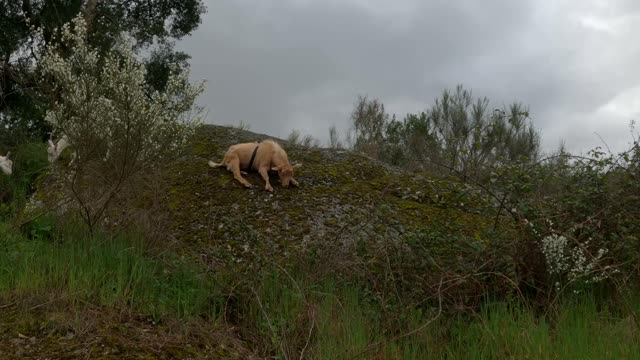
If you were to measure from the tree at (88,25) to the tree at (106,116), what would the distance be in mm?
4737

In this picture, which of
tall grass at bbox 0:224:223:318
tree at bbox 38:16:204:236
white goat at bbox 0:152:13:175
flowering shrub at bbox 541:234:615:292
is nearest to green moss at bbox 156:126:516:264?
tall grass at bbox 0:224:223:318

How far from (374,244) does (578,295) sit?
1543 mm

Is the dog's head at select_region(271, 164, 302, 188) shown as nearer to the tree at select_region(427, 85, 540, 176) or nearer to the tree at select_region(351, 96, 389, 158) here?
the tree at select_region(427, 85, 540, 176)

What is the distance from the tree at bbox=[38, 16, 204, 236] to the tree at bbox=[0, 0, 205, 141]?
4737 mm

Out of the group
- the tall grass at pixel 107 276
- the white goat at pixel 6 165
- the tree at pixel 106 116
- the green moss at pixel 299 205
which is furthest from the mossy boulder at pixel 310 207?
the white goat at pixel 6 165

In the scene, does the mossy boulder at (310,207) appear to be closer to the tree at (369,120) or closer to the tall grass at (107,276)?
the tall grass at (107,276)

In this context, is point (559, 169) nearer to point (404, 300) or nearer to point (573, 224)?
point (573, 224)

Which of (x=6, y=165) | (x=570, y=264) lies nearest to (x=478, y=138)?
(x=570, y=264)

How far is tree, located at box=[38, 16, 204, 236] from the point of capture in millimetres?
4535

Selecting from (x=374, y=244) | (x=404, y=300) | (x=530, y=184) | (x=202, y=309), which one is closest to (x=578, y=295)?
(x=530, y=184)

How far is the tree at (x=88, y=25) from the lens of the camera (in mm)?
11352

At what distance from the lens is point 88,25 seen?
10023 millimetres

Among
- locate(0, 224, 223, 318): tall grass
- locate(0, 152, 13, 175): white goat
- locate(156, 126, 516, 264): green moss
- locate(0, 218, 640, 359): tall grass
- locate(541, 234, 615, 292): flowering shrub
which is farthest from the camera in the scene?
locate(0, 152, 13, 175): white goat

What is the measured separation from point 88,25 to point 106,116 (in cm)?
634
